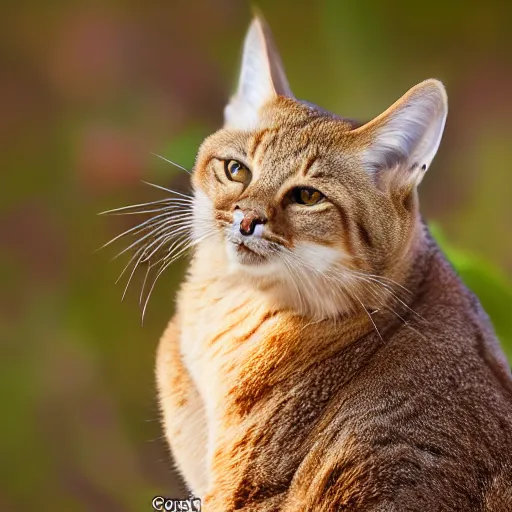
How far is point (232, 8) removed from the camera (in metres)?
1.71

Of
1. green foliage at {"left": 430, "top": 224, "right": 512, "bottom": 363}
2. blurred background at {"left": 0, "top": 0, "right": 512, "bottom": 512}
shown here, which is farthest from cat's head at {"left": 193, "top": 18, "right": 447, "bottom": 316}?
blurred background at {"left": 0, "top": 0, "right": 512, "bottom": 512}

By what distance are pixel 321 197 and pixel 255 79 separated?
20cm

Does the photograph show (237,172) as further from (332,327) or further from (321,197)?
(332,327)

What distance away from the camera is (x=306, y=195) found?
0.91m

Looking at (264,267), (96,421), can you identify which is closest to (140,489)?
(96,421)

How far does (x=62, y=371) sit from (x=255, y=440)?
91cm

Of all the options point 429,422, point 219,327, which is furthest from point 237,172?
point 429,422

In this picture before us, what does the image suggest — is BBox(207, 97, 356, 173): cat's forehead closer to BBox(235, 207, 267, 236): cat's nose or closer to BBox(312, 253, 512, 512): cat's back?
BBox(235, 207, 267, 236): cat's nose

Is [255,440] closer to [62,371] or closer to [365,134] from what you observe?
[365,134]

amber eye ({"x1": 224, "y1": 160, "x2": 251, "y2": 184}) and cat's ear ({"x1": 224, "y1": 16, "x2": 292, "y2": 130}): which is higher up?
cat's ear ({"x1": 224, "y1": 16, "x2": 292, "y2": 130})

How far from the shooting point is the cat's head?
0.88 m

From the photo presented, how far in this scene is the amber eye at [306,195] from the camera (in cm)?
91

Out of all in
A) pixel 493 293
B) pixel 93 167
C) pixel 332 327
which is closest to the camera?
pixel 332 327

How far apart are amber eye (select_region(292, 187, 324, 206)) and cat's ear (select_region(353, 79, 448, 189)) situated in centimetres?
7
